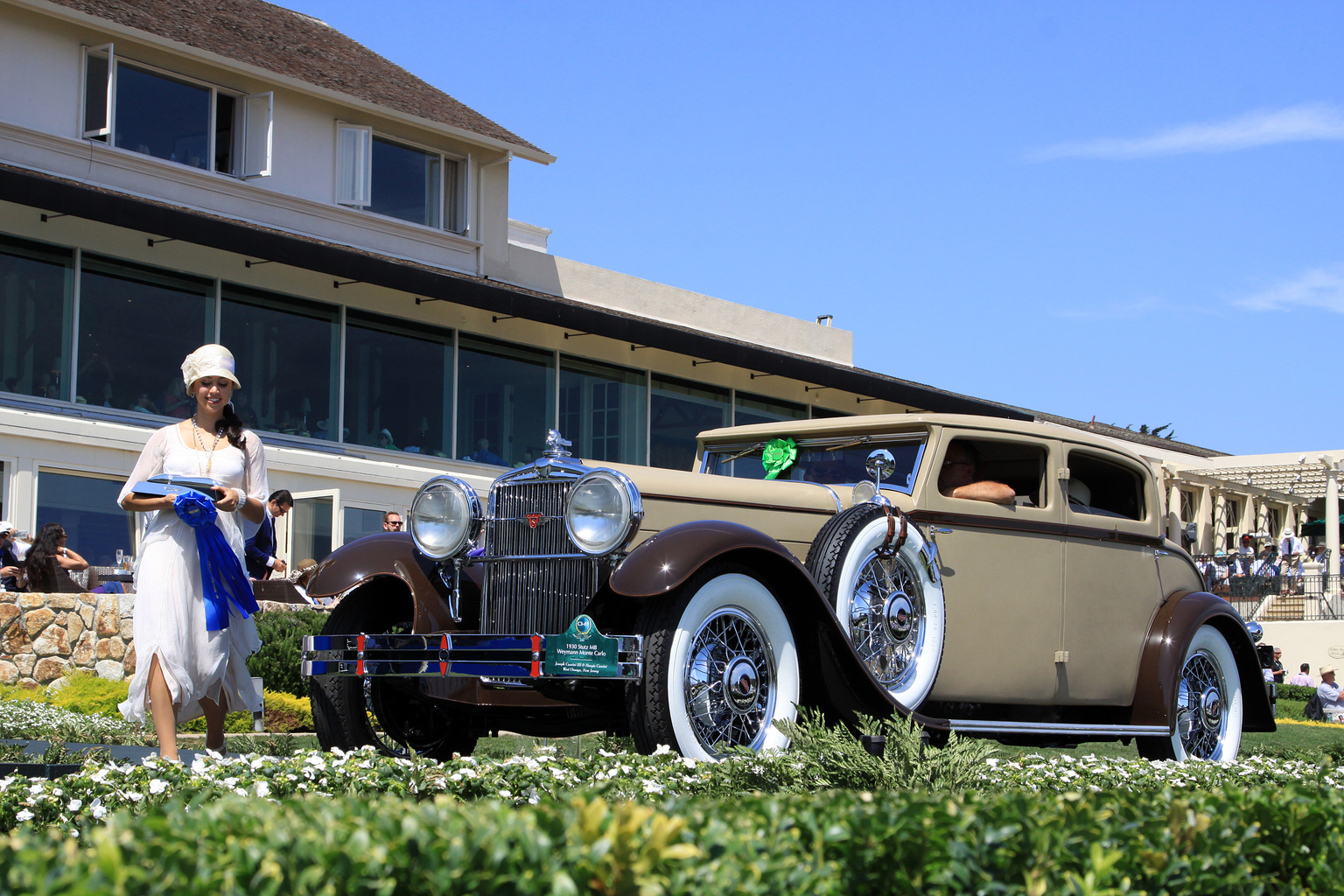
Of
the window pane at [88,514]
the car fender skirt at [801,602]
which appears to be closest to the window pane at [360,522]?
the window pane at [88,514]

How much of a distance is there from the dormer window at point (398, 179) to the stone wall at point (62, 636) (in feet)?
28.2

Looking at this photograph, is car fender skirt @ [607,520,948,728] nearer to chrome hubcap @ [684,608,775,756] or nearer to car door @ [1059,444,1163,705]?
chrome hubcap @ [684,608,775,756]

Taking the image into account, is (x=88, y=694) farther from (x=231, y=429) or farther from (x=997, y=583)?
(x=997, y=583)

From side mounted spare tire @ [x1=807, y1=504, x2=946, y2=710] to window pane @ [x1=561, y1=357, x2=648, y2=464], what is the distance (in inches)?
547

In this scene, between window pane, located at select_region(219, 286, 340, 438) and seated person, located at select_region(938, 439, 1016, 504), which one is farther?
window pane, located at select_region(219, 286, 340, 438)

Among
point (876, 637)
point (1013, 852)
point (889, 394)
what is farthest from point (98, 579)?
point (889, 394)

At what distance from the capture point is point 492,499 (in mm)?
6215

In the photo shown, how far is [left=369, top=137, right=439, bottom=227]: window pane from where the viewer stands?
19.0 metres

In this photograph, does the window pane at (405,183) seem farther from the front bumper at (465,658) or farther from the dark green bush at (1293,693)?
the dark green bush at (1293,693)

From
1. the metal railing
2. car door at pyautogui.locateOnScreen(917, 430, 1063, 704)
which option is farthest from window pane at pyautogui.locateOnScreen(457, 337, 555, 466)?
the metal railing

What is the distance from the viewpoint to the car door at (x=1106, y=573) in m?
7.20

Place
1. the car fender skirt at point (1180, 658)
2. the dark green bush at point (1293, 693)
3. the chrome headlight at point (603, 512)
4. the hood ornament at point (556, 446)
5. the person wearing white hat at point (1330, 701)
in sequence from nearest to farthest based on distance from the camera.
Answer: the chrome headlight at point (603, 512) < the hood ornament at point (556, 446) < the car fender skirt at point (1180, 658) < the person wearing white hat at point (1330, 701) < the dark green bush at point (1293, 693)

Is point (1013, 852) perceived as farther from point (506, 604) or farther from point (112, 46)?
point (112, 46)

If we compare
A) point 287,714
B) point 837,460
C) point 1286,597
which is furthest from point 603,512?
point 1286,597
